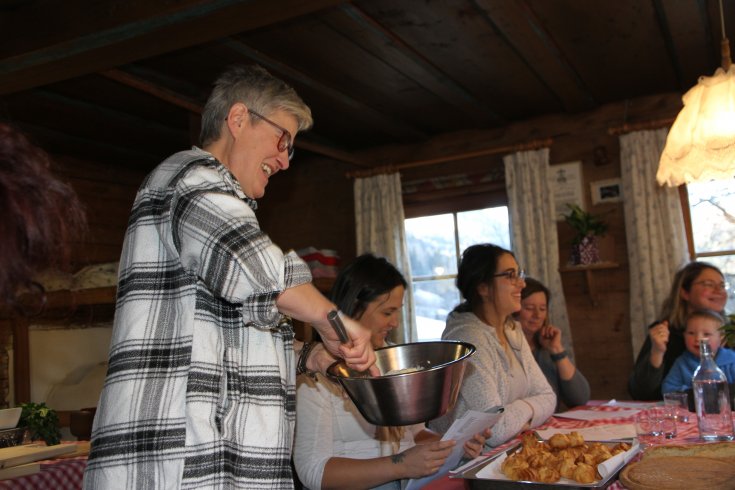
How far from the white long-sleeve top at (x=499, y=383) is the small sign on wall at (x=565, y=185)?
1.80 metres

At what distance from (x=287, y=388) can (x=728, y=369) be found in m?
2.04

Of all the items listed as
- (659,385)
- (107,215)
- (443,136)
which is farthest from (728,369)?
(107,215)

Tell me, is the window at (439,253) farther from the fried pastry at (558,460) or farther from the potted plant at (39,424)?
the fried pastry at (558,460)

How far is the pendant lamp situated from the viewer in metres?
2.06

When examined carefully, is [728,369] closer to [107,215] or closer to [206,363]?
[206,363]

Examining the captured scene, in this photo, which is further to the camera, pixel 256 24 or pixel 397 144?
pixel 397 144

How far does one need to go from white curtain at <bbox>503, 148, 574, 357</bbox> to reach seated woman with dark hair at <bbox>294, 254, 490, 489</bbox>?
2210mm

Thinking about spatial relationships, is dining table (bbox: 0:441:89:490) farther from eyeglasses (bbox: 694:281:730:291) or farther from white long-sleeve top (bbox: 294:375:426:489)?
eyeglasses (bbox: 694:281:730:291)

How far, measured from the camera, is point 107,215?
15.8ft

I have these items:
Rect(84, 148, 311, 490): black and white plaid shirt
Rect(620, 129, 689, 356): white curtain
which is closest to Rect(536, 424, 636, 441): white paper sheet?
Rect(84, 148, 311, 490): black and white plaid shirt

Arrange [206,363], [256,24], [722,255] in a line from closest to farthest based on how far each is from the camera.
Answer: [206,363]
[256,24]
[722,255]

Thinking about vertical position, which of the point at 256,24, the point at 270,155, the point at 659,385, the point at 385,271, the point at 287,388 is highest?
the point at 256,24

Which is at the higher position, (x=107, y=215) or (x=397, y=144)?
(x=397, y=144)

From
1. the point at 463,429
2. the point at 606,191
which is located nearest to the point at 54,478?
the point at 463,429
